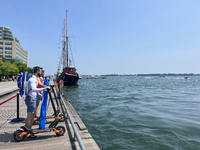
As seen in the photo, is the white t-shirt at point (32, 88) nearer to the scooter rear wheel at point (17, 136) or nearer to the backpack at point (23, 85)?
the backpack at point (23, 85)

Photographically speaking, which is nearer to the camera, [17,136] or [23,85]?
[17,136]

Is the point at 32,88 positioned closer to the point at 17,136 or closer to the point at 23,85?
the point at 23,85

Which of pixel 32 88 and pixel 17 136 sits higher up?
pixel 32 88

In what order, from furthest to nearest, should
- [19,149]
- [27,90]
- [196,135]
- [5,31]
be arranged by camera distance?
[5,31]
[196,135]
[27,90]
[19,149]

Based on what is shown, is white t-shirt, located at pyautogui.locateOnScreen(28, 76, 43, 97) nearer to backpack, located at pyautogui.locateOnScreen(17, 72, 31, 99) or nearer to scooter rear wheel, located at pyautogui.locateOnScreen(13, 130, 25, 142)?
backpack, located at pyautogui.locateOnScreen(17, 72, 31, 99)

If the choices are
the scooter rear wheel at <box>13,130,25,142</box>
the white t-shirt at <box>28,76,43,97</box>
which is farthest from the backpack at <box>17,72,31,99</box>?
the scooter rear wheel at <box>13,130,25,142</box>

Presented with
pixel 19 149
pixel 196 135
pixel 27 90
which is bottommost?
pixel 196 135

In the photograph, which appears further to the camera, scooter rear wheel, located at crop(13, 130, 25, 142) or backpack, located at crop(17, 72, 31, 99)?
backpack, located at crop(17, 72, 31, 99)

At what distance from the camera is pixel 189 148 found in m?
5.31

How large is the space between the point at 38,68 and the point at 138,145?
15.4ft

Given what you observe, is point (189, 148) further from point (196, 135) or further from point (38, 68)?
point (38, 68)

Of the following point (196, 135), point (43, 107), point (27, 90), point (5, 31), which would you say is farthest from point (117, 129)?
point (5, 31)

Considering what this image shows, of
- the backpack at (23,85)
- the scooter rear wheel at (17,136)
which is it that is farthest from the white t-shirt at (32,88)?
the scooter rear wheel at (17,136)

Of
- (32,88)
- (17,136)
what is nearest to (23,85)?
(32,88)
